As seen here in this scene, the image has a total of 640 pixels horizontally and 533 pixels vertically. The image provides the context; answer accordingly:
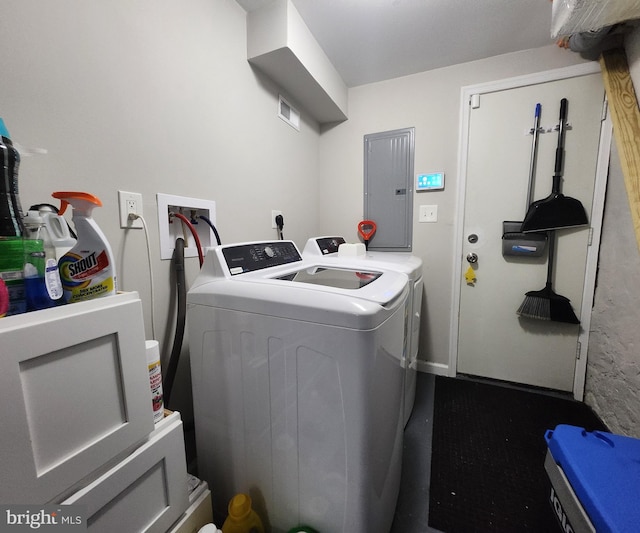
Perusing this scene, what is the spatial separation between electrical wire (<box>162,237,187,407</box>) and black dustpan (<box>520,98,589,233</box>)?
6.96ft

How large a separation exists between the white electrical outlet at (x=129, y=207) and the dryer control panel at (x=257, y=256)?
0.35 m

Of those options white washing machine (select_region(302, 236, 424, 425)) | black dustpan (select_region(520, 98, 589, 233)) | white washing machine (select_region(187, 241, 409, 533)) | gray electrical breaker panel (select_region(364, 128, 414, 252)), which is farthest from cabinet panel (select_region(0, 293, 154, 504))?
black dustpan (select_region(520, 98, 589, 233))

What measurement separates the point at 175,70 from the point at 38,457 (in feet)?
4.26

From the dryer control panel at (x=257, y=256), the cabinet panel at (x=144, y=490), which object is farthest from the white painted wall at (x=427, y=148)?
the cabinet panel at (x=144, y=490)

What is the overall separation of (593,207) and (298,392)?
85.6 inches

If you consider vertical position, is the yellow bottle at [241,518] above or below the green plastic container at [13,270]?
below

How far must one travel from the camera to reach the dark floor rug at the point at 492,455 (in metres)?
1.10

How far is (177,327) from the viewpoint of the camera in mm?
1063

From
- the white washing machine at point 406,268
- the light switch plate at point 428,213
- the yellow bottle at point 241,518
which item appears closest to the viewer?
the yellow bottle at point 241,518

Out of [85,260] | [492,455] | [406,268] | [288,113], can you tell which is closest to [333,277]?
[406,268]

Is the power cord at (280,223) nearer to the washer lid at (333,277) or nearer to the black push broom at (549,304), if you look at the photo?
the washer lid at (333,277)

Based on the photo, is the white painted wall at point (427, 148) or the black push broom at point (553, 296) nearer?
the black push broom at point (553, 296)

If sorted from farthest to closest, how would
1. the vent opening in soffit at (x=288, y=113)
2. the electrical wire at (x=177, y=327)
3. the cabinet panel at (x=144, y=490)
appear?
the vent opening in soffit at (x=288, y=113) → the electrical wire at (x=177, y=327) → the cabinet panel at (x=144, y=490)

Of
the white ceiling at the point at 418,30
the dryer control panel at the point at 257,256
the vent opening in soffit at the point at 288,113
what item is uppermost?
the white ceiling at the point at 418,30
